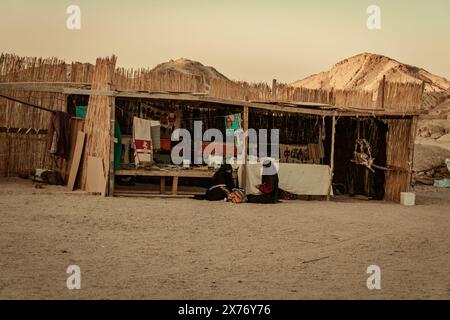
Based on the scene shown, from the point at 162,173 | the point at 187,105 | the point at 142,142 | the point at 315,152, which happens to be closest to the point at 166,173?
the point at 162,173

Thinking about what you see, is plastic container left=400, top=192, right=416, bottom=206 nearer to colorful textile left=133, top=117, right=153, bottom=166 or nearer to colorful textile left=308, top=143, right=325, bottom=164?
colorful textile left=308, top=143, right=325, bottom=164

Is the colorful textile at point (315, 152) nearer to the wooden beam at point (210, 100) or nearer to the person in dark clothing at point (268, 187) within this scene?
the wooden beam at point (210, 100)

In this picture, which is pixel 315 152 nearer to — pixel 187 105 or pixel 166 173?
pixel 187 105

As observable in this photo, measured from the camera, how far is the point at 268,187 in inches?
501

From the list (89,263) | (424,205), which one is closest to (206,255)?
(89,263)

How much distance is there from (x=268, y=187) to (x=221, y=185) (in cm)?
97

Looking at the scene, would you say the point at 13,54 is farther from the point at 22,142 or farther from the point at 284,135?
the point at 284,135

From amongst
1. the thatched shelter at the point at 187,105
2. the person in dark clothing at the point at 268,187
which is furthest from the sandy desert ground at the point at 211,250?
the thatched shelter at the point at 187,105

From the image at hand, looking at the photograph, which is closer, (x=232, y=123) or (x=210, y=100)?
(x=210, y=100)

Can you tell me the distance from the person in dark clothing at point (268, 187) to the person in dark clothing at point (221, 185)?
19.9 inches

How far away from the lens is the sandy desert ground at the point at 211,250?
514 cm

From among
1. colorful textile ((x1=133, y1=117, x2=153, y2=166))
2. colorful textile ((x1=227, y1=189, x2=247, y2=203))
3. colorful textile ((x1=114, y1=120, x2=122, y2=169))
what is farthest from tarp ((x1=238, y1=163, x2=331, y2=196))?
colorful textile ((x1=114, y1=120, x2=122, y2=169))

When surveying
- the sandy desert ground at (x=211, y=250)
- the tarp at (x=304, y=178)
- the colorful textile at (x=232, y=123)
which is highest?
the colorful textile at (x=232, y=123)

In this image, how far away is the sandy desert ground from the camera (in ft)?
16.9
